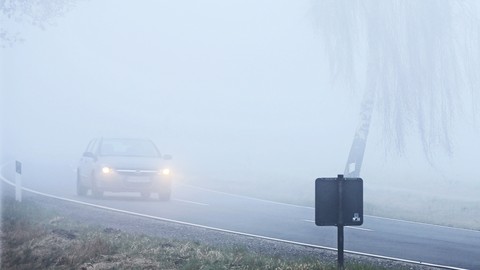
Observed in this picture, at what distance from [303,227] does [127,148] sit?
23.8 feet

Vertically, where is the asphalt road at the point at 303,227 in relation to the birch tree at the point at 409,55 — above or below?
below

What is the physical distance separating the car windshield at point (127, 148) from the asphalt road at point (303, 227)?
130 cm

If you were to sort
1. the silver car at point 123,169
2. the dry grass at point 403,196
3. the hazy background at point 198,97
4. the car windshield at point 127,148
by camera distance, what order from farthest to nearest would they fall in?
the hazy background at point 198,97, the dry grass at point 403,196, the car windshield at point 127,148, the silver car at point 123,169

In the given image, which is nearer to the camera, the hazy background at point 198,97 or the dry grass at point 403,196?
the dry grass at point 403,196

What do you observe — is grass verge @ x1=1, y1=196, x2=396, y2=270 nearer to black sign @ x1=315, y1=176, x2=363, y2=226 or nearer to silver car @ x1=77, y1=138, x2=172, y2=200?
black sign @ x1=315, y1=176, x2=363, y2=226

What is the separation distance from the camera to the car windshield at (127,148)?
23.9 m

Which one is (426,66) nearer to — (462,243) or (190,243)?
(462,243)

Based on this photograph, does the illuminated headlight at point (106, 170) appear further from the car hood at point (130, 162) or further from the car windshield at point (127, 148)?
the car windshield at point (127, 148)

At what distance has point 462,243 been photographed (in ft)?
55.0

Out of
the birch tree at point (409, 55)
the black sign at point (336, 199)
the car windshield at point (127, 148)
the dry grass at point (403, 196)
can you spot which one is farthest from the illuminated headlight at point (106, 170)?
the black sign at point (336, 199)

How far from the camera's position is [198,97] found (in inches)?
2694

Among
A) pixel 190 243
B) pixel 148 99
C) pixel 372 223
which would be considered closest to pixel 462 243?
pixel 372 223

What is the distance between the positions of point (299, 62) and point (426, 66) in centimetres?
3073

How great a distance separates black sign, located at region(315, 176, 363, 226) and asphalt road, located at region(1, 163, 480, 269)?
3815 millimetres
